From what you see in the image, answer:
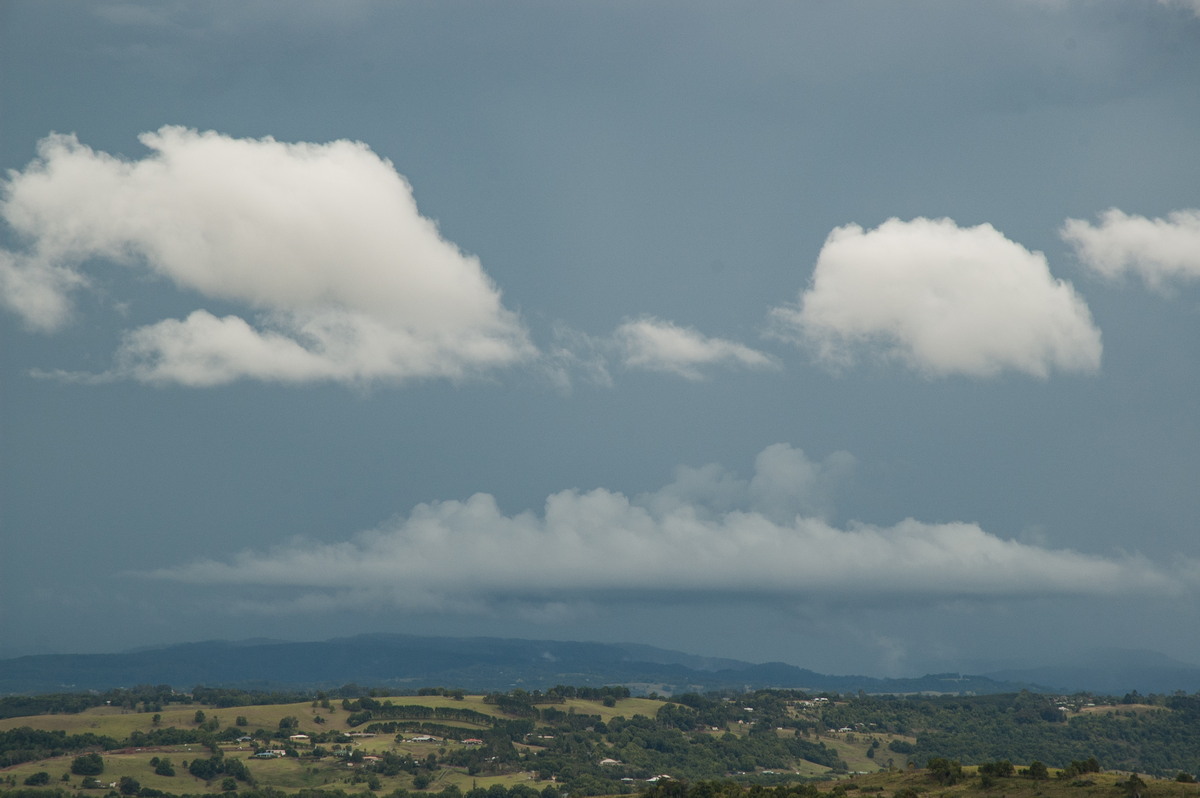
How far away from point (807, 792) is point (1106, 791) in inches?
1791

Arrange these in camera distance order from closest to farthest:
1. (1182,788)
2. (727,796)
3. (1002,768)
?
(1182,788) → (1002,768) → (727,796)

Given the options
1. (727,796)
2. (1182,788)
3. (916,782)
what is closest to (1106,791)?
(1182,788)

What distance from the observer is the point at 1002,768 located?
167 m

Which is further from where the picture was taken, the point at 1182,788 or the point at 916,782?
the point at 916,782

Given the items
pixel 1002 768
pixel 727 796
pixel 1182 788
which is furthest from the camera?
pixel 727 796

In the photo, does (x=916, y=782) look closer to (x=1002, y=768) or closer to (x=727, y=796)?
(x=1002, y=768)

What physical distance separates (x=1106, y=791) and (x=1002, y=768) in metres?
22.6

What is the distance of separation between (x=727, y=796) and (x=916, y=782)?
110 ft

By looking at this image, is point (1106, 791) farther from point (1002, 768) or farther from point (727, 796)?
point (727, 796)

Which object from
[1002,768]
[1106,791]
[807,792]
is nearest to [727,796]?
[807,792]

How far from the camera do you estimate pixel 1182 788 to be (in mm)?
143125

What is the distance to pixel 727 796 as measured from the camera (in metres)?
192

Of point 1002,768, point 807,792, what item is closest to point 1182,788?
point 1002,768

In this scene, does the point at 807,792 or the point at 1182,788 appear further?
the point at 807,792
